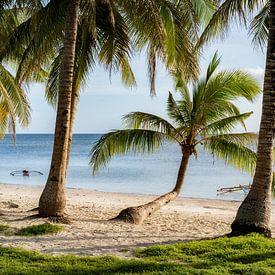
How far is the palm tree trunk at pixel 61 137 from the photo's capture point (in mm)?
11211

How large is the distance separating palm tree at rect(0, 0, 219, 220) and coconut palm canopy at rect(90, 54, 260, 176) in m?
0.89

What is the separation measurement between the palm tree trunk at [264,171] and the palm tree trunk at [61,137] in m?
4.16

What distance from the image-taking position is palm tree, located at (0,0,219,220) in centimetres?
1135

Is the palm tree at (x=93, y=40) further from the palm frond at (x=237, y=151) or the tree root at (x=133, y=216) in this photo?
the palm frond at (x=237, y=151)

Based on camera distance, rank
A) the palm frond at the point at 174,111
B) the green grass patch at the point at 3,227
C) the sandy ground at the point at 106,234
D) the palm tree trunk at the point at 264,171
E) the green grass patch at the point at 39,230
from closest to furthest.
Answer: the sandy ground at the point at 106,234 < the palm tree trunk at the point at 264,171 < the green grass patch at the point at 39,230 < the green grass patch at the point at 3,227 < the palm frond at the point at 174,111

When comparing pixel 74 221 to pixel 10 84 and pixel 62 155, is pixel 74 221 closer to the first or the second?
pixel 62 155

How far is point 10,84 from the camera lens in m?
15.2

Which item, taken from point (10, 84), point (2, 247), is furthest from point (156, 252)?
point (10, 84)

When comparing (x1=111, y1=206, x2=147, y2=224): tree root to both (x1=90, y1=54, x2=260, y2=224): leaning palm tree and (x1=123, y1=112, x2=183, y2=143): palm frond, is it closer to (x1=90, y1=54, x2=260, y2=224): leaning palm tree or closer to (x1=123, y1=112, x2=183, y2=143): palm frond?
(x1=90, y1=54, x2=260, y2=224): leaning palm tree

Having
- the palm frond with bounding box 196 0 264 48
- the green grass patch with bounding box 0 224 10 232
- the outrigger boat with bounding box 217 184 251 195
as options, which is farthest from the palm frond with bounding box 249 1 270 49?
the outrigger boat with bounding box 217 184 251 195

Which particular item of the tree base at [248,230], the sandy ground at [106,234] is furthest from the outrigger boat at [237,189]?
the tree base at [248,230]

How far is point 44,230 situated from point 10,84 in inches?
270

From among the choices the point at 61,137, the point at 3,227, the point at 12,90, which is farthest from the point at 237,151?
the point at 12,90

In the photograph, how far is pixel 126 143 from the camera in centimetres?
1330
